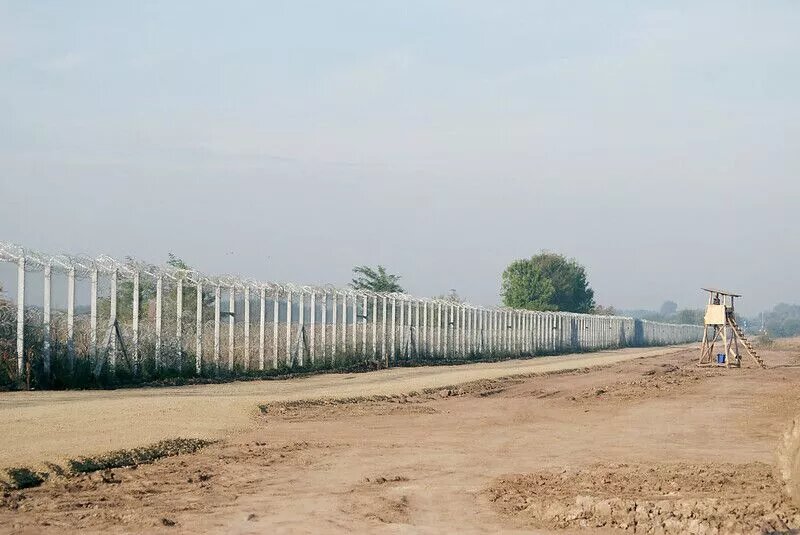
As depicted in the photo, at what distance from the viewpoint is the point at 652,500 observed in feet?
31.6

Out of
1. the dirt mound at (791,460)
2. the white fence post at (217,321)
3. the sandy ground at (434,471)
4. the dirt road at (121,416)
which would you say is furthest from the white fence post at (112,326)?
the dirt mound at (791,460)

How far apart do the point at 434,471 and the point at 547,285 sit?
3607 inches

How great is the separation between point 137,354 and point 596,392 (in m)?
10.9

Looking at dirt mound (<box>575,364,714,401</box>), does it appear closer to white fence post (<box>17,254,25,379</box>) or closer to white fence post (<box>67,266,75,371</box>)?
white fence post (<box>67,266,75,371</box>)

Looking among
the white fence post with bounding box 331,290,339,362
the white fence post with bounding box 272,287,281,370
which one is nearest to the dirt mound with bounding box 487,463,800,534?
the white fence post with bounding box 272,287,281,370

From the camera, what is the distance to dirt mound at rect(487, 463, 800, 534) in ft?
28.7

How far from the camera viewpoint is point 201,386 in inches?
1043

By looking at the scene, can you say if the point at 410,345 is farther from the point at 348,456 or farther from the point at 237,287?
the point at 348,456

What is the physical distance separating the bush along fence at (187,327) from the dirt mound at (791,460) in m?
17.0

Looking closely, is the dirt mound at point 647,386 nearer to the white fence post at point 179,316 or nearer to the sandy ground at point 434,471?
the sandy ground at point 434,471

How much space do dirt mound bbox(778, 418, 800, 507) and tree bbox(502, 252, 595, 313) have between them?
286 ft

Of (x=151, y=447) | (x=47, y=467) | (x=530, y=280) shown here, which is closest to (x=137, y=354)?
(x=151, y=447)

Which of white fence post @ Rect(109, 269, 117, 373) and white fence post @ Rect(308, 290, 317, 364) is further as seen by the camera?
white fence post @ Rect(308, 290, 317, 364)

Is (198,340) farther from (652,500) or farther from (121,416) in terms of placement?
(652,500)
